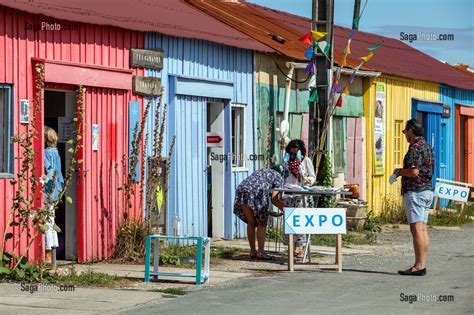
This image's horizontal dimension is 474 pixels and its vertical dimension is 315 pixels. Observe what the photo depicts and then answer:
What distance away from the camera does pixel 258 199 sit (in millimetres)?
15406

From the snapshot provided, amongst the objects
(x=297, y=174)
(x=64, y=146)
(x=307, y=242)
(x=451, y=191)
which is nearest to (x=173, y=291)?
(x=307, y=242)

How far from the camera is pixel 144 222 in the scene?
15930 mm

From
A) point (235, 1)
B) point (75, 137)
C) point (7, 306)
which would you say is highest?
point (235, 1)

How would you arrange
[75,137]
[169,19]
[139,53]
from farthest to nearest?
[169,19], [139,53], [75,137]

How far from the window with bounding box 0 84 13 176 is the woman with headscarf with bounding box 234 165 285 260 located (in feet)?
10.4

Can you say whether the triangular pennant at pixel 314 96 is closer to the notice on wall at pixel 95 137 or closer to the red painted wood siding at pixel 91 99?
the red painted wood siding at pixel 91 99

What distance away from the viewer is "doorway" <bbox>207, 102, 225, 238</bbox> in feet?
61.4

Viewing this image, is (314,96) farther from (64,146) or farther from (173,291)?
(173,291)

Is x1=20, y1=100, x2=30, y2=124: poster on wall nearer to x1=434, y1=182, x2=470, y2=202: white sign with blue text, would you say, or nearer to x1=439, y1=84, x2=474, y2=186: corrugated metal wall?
x1=434, y1=182, x2=470, y2=202: white sign with blue text

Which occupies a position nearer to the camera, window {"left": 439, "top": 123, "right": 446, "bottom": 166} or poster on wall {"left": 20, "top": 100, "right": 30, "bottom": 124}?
poster on wall {"left": 20, "top": 100, "right": 30, "bottom": 124}

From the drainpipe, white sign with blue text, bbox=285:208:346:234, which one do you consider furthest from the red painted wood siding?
the drainpipe

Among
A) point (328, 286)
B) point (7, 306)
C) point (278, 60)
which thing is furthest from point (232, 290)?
point (278, 60)

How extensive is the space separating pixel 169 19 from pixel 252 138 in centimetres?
294

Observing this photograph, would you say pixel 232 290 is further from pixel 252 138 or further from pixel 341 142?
pixel 341 142
